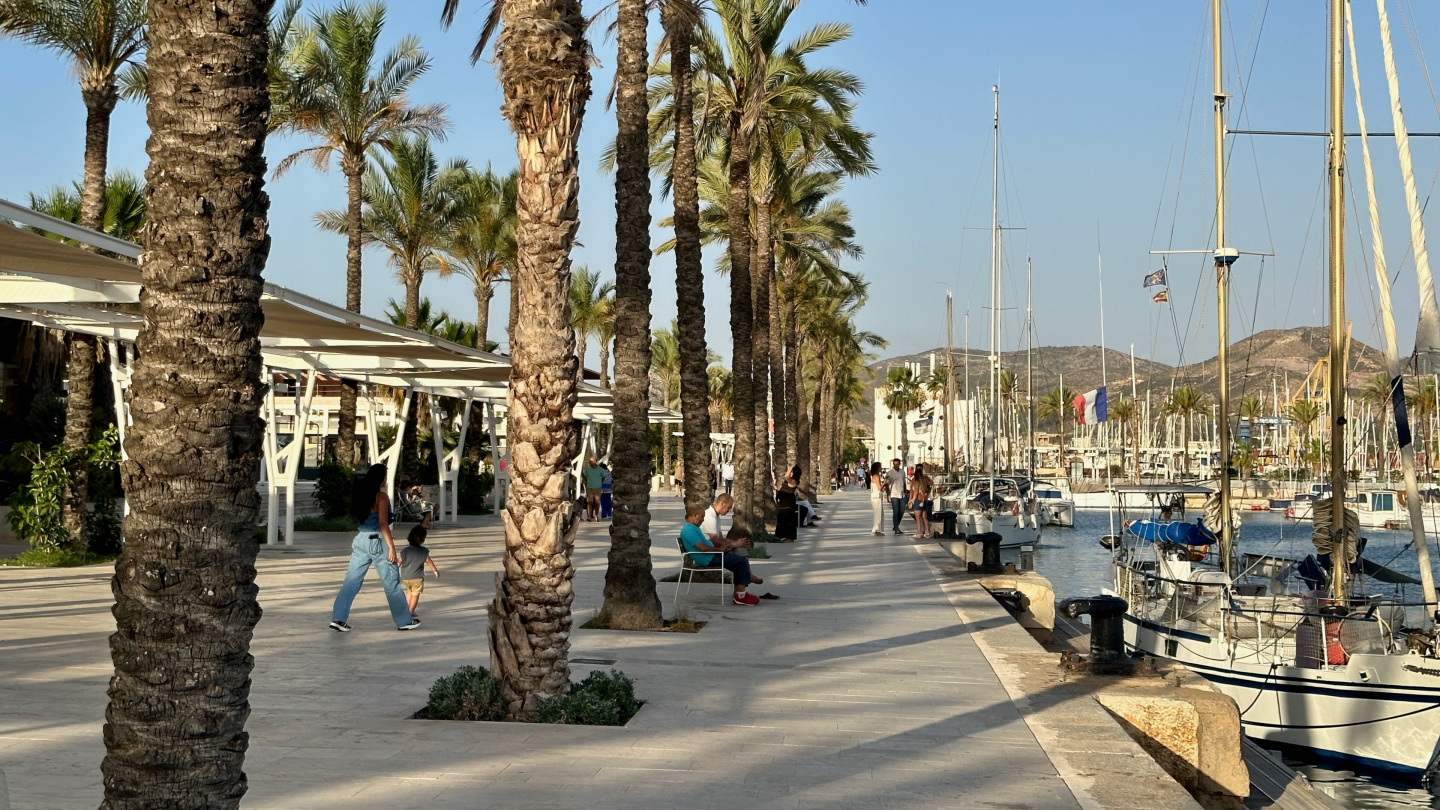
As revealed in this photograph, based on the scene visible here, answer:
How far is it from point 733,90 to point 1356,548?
14989 millimetres

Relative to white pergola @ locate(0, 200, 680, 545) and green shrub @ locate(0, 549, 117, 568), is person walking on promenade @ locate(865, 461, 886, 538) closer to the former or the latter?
white pergola @ locate(0, 200, 680, 545)

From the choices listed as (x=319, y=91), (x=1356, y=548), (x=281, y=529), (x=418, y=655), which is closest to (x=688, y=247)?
(x=418, y=655)

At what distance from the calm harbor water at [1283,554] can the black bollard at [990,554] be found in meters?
4.10

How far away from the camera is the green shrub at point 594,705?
26.6ft

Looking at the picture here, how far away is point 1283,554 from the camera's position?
125 ft

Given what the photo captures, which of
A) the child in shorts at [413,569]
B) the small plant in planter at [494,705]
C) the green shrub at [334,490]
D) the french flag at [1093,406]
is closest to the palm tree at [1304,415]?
the french flag at [1093,406]

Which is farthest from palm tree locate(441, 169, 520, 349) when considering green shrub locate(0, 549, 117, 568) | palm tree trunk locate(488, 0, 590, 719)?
palm tree trunk locate(488, 0, 590, 719)

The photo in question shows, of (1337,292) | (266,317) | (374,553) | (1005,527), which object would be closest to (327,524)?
(266,317)

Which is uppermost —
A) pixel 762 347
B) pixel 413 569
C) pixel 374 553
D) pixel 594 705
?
pixel 762 347

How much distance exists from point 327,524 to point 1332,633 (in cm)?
1922

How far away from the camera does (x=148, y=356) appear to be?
3.91 metres

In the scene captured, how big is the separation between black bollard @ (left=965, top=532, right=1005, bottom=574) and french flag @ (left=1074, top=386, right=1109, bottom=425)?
19.6 metres

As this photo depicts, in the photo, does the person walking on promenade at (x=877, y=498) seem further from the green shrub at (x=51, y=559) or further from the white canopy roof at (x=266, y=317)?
the green shrub at (x=51, y=559)

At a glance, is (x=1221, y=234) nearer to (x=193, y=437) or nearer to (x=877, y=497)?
(x=877, y=497)
